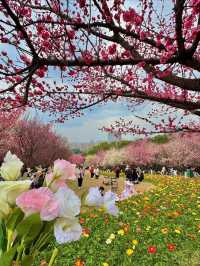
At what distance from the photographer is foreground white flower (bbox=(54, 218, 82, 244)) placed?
174cm

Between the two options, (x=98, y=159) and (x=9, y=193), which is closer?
(x=9, y=193)

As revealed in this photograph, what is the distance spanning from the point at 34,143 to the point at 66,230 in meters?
39.3

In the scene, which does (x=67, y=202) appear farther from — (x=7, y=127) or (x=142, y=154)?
(x=142, y=154)

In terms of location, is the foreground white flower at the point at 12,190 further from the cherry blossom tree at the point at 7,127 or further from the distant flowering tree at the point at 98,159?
the distant flowering tree at the point at 98,159

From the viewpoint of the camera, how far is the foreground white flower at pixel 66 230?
174 cm

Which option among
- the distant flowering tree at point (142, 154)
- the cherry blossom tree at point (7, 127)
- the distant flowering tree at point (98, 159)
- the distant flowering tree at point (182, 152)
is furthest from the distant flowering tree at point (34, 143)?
the distant flowering tree at point (98, 159)

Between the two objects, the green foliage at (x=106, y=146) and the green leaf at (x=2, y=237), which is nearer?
the green leaf at (x=2, y=237)

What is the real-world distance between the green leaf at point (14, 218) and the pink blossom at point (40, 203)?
0.06 meters

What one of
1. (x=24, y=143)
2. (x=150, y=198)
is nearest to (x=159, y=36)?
(x=150, y=198)

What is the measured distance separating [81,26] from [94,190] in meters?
4.01

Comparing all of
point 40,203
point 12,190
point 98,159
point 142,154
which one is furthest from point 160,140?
point 40,203

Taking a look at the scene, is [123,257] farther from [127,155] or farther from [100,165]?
[100,165]

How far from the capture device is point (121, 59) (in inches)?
227

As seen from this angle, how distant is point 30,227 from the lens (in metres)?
1.75
